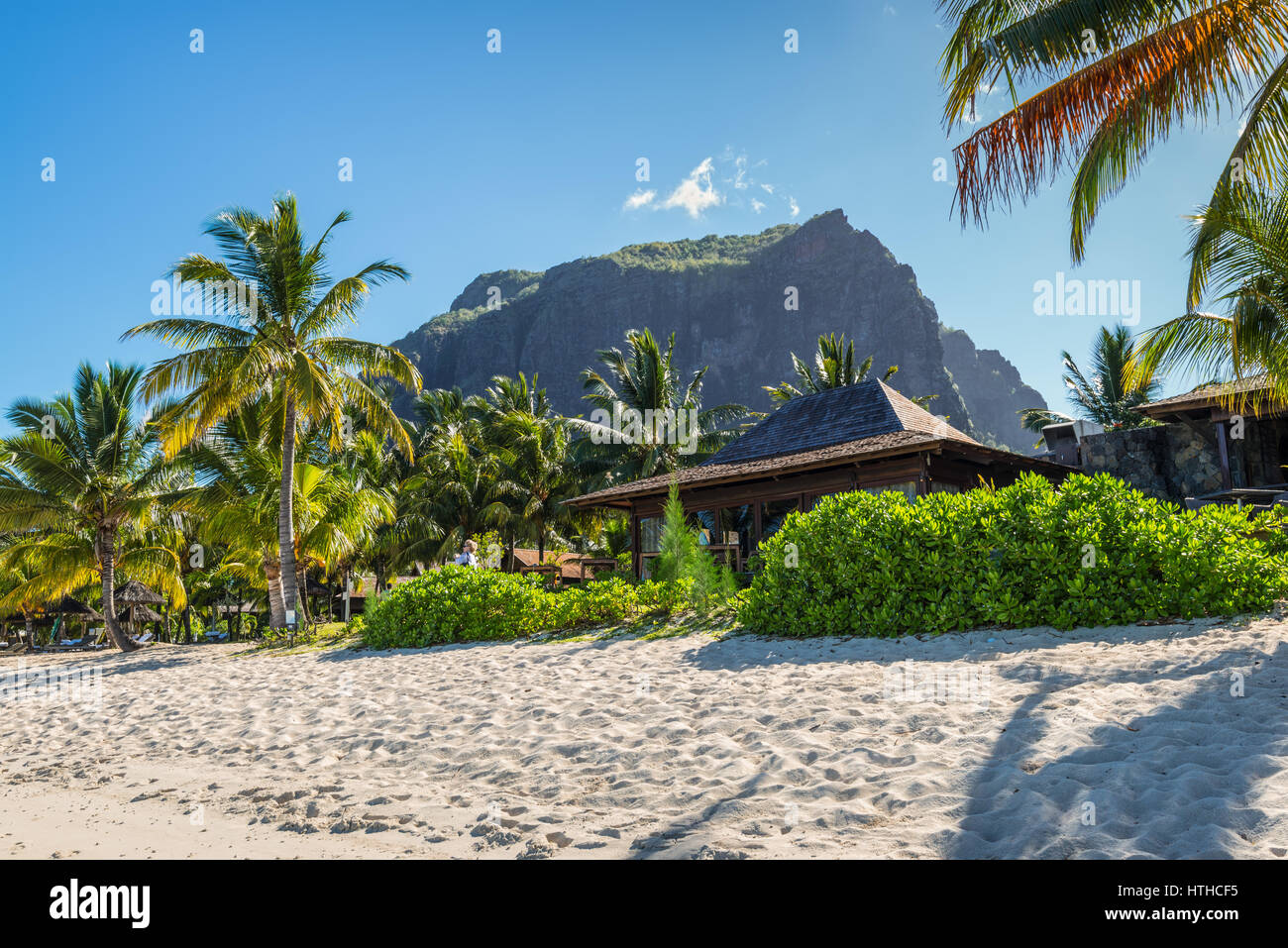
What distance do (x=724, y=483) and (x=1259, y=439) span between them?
38.9 feet

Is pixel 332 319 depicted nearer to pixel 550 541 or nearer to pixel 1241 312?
pixel 1241 312

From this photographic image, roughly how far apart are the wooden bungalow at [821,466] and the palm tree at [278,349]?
6223mm

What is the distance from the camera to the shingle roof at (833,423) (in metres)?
16.1

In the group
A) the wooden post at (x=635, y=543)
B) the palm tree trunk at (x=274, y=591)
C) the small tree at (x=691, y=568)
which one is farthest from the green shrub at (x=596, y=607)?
the palm tree trunk at (x=274, y=591)

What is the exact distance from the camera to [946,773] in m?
3.93

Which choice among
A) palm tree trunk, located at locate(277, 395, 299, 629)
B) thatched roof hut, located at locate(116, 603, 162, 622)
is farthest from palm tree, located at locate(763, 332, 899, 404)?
thatched roof hut, located at locate(116, 603, 162, 622)

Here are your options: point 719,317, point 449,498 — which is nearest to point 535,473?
point 449,498

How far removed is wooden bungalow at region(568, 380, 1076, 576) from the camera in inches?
551

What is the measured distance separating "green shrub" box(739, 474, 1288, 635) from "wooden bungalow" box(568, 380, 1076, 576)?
12.6 feet

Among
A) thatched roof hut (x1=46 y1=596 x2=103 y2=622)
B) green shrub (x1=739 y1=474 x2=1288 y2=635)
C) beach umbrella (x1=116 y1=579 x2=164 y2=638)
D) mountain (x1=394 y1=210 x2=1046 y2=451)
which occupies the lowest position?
thatched roof hut (x1=46 y1=596 x2=103 y2=622)

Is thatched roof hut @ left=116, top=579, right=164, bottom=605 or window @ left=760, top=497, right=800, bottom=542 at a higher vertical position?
window @ left=760, top=497, right=800, bottom=542

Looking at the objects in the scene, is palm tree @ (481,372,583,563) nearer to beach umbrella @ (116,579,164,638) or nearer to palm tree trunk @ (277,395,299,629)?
palm tree trunk @ (277,395,299,629)

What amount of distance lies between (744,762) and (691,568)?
7302 millimetres

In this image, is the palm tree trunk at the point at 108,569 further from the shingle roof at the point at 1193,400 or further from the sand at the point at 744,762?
the shingle roof at the point at 1193,400
